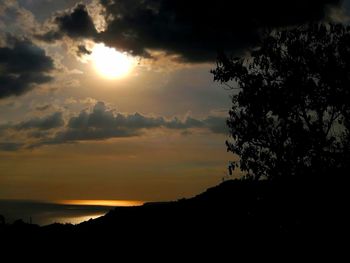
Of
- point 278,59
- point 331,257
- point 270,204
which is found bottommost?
point 331,257

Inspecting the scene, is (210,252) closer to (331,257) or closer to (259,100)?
A: (331,257)

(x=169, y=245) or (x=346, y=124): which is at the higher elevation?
(x=346, y=124)

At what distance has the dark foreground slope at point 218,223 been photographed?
81.4 ft

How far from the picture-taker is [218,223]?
3219cm

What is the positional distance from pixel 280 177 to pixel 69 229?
1978 cm

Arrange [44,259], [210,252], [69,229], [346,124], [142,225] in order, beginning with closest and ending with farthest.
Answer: [210,252] → [346,124] → [44,259] → [142,225] → [69,229]

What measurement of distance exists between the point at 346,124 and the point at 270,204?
6952mm

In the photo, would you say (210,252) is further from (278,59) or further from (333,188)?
(278,59)

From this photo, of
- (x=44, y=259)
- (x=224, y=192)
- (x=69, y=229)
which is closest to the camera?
(x=44, y=259)

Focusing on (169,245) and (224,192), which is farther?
(224,192)

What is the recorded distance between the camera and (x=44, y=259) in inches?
1196

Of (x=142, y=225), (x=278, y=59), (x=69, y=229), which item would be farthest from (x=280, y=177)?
(x=69, y=229)

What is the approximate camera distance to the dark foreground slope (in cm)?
2480

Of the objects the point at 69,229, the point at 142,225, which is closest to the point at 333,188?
the point at 142,225
